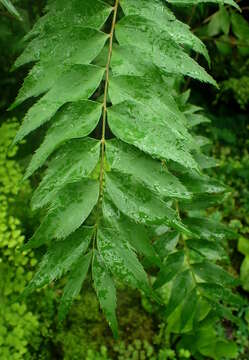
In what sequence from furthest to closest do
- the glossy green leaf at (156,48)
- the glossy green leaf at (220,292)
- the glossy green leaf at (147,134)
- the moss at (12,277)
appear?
the moss at (12,277), the glossy green leaf at (220,292), the glossy green leaf at (156,48), the glossy green leaf at (147,134)

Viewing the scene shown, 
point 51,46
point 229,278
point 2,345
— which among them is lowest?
point 2,345

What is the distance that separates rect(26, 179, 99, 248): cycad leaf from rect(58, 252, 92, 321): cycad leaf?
0.34 feet

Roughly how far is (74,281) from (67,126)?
36cm

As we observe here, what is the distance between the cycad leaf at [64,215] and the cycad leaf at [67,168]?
2 centimetres

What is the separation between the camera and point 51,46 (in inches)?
39.1

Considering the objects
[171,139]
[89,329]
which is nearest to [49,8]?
[171,139]

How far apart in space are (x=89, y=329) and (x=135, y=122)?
2176mm

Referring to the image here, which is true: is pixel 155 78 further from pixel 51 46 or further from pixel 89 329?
pixel 89 329

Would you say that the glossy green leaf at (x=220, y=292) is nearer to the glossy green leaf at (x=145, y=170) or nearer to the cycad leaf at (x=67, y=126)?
the glossy green leaf at (x=145, y=170)

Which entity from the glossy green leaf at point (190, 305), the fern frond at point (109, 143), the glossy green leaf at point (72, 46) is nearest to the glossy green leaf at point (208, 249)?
the glossy green leaf at point (190, 305)

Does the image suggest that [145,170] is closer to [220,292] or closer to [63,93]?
[63,93]

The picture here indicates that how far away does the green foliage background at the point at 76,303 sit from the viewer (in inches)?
81.3

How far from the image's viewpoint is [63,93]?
913mm

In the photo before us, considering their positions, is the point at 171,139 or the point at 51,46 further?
the point at 51,46
